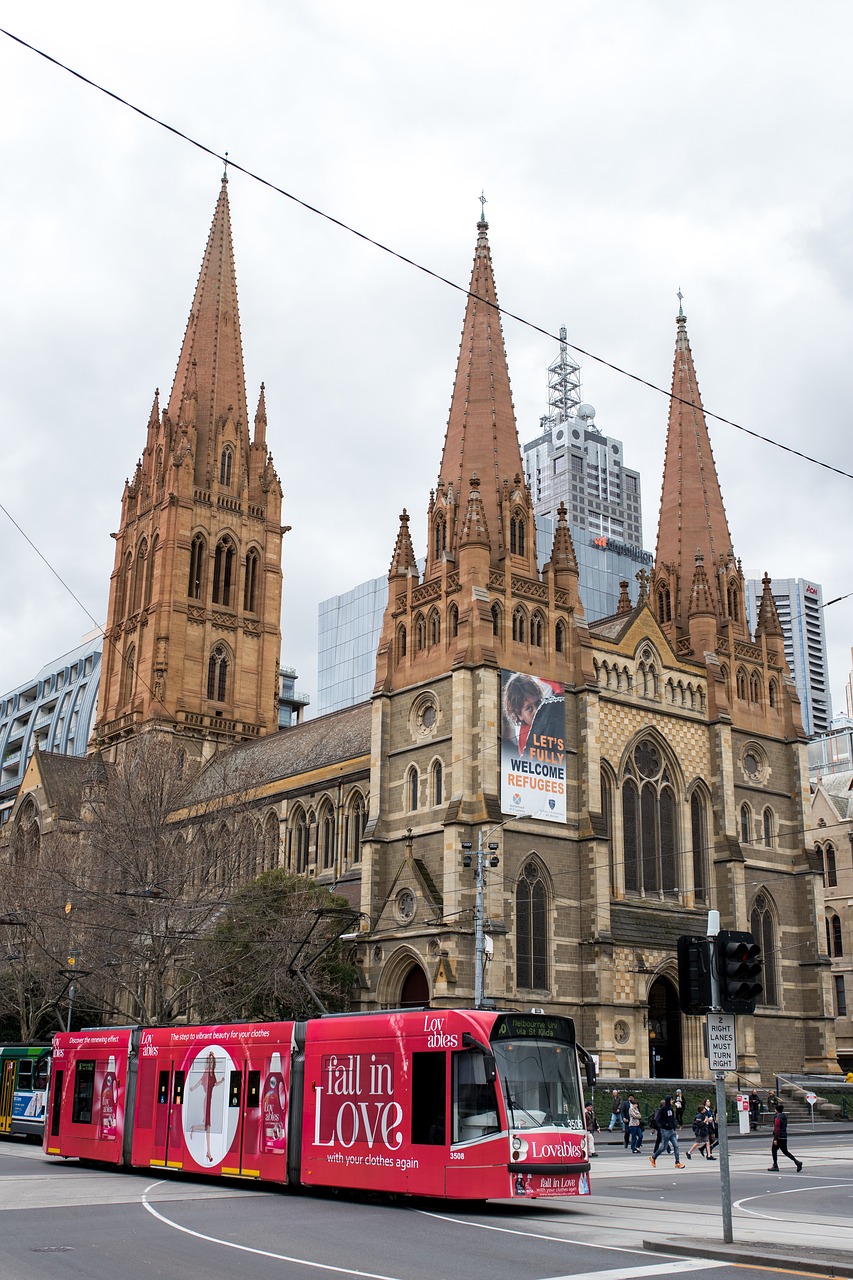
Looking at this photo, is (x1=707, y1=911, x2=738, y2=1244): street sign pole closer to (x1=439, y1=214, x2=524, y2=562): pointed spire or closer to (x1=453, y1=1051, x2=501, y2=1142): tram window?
(x1=453, y1=1051, x2=501, y2=1142): tram window

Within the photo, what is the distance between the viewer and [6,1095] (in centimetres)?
3622

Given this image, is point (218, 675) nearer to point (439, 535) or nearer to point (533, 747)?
point (439, 535)

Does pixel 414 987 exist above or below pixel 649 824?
below

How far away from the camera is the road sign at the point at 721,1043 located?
14703mm

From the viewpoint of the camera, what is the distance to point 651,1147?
38156mm

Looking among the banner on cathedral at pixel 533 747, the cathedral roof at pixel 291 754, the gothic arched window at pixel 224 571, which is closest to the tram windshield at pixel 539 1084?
the banner on cathedral at pixel 533 747

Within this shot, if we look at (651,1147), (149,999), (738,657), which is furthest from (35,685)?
(651,1147)

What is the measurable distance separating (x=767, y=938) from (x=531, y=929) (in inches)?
477

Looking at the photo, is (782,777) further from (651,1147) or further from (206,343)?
(206,343)

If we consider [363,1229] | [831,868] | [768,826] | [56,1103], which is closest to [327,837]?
[768,826]

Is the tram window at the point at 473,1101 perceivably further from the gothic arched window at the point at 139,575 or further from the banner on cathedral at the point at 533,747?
the gothic arched window at the point at 139,575

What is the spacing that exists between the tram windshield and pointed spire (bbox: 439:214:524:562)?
30720 millimetres

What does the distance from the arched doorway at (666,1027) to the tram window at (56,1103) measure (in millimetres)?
24402

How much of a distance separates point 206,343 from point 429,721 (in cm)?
3920
